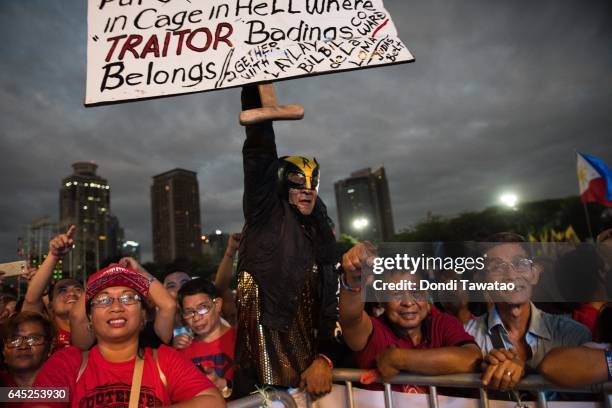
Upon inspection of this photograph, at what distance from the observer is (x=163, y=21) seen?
90.9 inches

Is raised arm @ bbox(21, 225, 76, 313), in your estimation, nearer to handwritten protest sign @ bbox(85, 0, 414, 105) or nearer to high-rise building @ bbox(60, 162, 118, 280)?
handwritten protest sign @ bbox(85, 0, 414, 105)

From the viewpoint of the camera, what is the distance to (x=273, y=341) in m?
2.27

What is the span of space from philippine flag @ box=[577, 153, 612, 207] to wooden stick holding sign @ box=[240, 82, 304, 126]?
→ 33.7 ft

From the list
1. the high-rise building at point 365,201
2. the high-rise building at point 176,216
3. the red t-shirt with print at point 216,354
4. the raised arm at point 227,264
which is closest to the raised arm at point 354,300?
the red t-shirt with print at point 216,354

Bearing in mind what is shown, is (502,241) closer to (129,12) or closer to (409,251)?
(409,251)

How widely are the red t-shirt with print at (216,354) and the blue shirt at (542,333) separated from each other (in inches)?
71.0

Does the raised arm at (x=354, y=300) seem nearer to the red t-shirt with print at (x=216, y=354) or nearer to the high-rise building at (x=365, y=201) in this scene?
the red t-shirt with print at (x=216, y=354)

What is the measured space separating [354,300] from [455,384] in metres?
0.63

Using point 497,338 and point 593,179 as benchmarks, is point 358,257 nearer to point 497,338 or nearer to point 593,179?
point 497,338

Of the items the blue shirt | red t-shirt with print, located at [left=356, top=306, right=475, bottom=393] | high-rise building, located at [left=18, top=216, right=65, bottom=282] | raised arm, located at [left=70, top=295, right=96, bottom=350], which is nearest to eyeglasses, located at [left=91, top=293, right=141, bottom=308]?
raised arm, located at [left=70, top=295, right=96, bottom=350]

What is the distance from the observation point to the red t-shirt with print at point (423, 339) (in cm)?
221

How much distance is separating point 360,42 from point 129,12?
1378 mm

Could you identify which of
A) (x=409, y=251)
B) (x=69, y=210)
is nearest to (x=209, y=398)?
(x=409, y=251)

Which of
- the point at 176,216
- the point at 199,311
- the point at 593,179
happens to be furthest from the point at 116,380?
the point at 176,216
